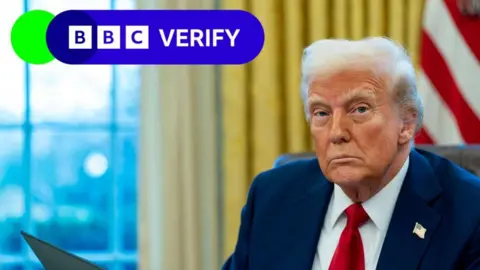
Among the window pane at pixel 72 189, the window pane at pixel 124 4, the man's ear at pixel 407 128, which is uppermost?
the window pane at pixel 124 4

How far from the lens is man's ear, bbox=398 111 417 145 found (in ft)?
5.52

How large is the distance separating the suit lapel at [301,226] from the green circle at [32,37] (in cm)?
200

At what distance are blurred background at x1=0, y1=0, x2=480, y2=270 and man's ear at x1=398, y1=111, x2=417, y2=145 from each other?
52.7 inches

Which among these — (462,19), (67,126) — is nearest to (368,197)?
(462,19)

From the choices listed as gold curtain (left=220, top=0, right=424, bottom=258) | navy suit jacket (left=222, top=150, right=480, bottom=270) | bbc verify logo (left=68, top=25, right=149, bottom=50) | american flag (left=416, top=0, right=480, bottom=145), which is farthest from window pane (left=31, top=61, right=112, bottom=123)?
navy suit jacket (left=222, top=150, right=480, bottom=270)

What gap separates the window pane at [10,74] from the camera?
351cm

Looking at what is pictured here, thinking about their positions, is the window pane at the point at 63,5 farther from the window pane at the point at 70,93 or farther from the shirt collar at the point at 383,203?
the shirt collar at the point at 383,203

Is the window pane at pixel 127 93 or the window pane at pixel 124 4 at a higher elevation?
the window pane at pixel 124 4

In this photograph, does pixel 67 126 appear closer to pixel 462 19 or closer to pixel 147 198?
pixel 147 198

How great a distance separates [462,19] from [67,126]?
1762mm

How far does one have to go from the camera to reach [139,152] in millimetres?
3361

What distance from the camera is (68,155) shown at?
11.8 ft

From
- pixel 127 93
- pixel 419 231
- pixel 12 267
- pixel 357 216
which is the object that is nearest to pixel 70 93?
pixel 127 93

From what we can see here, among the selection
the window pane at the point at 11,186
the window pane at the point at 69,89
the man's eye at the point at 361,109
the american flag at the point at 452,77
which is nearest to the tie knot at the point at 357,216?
the man's eye at the point at 361,109
